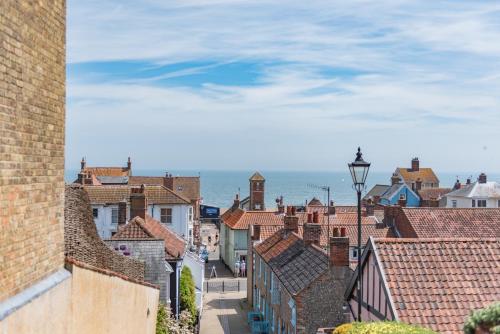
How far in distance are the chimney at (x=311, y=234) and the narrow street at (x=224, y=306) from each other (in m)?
7.78

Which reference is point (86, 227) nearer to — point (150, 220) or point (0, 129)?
point (0, 129)

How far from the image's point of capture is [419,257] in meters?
15.7

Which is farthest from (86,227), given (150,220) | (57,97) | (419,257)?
(150,220)

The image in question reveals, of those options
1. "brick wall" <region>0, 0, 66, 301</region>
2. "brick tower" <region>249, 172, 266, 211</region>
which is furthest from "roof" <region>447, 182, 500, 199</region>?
"brick wall" <region>0, 0, 66, 301</region>

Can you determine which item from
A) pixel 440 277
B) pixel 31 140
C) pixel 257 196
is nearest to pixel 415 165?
pixel 257 196

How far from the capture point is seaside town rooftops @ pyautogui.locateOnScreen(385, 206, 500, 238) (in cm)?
3591

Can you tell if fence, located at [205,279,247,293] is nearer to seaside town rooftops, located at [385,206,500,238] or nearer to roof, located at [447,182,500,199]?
seaside town rooftops, located at [385,206,500,238]

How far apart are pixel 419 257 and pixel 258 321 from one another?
19.9 metres

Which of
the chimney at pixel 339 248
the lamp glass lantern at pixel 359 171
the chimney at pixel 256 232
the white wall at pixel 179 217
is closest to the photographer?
the lamp glass lantern at pixel 359 171

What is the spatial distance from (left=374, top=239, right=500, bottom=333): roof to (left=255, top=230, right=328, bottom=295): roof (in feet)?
28.5

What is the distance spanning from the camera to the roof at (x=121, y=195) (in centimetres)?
4625

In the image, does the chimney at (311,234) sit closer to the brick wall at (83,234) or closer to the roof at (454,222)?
the roof at (454,222)

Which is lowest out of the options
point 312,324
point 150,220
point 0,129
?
point 312,324

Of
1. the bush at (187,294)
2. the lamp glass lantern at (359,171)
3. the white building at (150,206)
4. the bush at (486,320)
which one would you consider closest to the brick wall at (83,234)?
the lamp glass lantern at (359,171)
